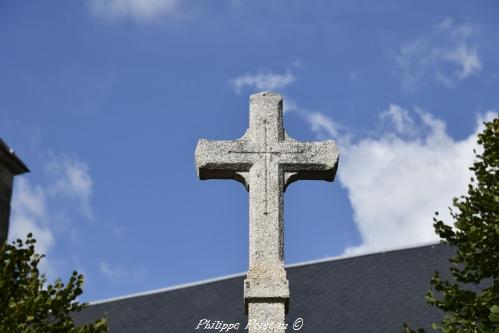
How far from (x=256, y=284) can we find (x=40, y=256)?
8.05 metres

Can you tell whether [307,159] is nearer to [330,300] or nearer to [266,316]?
[266,316]

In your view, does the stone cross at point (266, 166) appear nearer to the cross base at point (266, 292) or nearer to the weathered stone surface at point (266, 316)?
the cross base at point (266, 292)

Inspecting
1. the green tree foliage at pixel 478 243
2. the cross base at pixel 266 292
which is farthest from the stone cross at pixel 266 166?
the green tree foliage at pixel 478 243

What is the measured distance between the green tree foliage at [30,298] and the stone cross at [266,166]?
581 centimetres

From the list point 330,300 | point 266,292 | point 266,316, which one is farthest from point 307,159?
point 330,300

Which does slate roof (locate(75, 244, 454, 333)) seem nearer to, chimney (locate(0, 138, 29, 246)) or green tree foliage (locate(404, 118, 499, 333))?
chimney (locate(0, 138, 29, 246))

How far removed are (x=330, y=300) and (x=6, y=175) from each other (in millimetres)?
9118

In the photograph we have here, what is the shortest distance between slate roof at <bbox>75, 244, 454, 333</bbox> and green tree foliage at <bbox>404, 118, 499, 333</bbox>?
10.0 metres

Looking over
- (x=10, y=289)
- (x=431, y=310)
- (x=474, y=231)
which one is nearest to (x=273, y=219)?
(x=474, y=231)

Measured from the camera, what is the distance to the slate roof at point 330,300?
2579 centimetres

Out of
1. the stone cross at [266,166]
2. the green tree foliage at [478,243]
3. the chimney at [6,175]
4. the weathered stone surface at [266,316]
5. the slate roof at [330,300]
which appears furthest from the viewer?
the chimney at [6,175]

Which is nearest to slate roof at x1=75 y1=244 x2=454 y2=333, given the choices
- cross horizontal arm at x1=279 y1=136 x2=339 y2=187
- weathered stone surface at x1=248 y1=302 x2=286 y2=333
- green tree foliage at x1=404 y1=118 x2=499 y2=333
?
green tree foliage at x1=404 y1=118 x2=499 y2=333

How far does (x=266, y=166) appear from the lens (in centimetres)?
993

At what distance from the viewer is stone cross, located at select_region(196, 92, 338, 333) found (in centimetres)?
955
